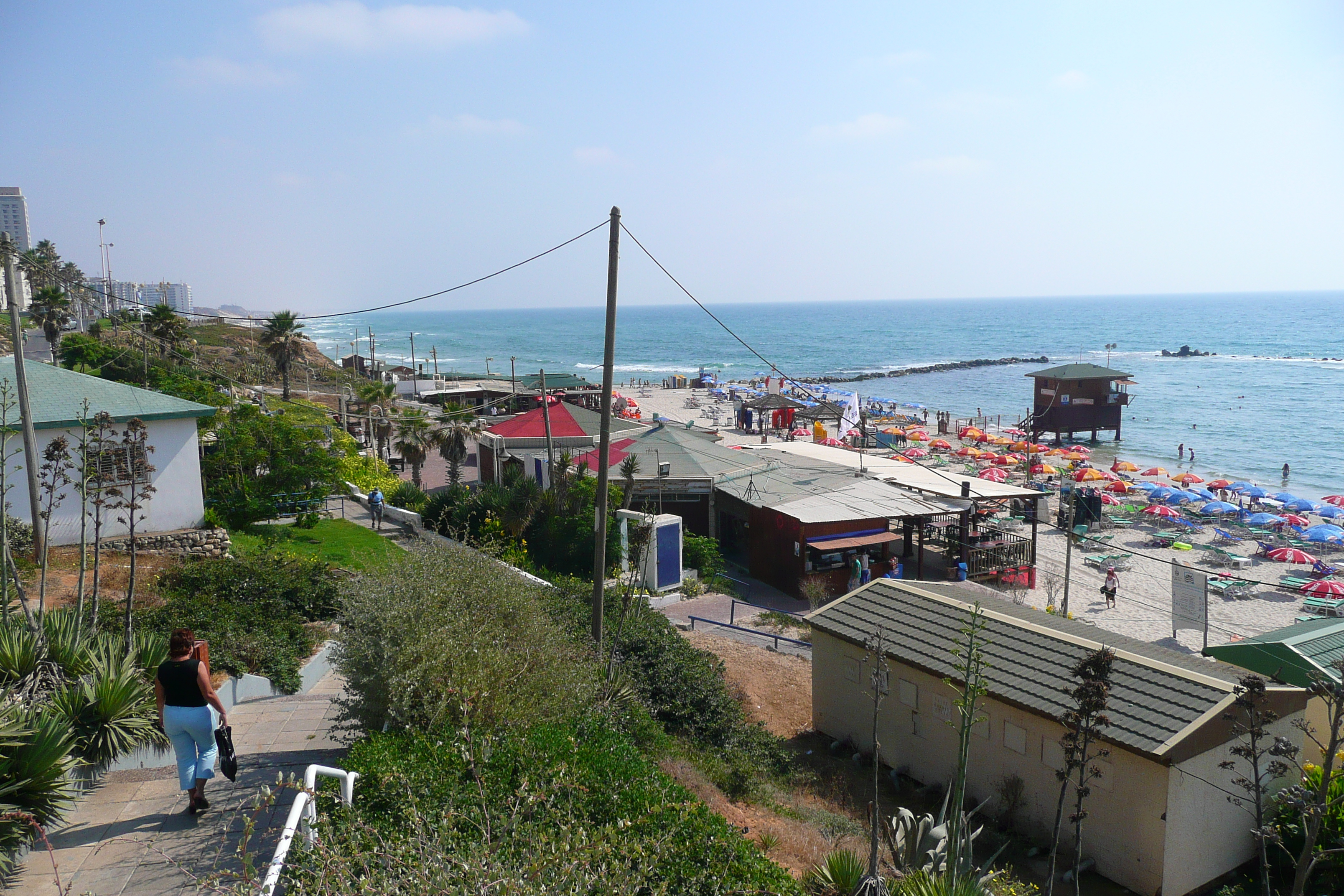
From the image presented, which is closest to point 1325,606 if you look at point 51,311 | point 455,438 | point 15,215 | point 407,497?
point 407,497

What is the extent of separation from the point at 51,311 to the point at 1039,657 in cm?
6182

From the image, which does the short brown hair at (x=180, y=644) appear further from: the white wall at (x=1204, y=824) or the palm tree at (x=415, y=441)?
the palm tree at (x=415, y=441)

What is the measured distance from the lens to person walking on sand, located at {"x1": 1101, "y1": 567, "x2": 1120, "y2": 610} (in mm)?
23344

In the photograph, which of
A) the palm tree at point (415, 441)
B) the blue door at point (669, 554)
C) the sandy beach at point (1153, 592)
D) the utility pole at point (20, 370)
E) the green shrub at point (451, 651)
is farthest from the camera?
the palm tree at point (415, 441)

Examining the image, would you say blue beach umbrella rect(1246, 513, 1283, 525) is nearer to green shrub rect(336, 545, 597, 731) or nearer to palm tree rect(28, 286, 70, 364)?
green shrub rect(336, 545, 597, 731)

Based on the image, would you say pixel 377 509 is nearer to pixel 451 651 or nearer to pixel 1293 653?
pixel 451 651

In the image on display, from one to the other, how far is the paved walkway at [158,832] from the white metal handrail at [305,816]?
163 mm

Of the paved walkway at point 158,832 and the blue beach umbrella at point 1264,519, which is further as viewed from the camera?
the blue beach umbrella at point 1264,519

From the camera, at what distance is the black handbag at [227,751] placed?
20.3 feet

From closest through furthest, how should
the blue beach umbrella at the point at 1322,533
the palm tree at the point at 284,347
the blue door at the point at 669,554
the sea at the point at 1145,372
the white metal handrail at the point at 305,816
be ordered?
the white metal handrail at the point at 305,816
the blue door at the point at 669,554
the blue beach umbrella at the point at 1322,533
the palm tree at the point at 284,347
the sea at the point at 1145,372

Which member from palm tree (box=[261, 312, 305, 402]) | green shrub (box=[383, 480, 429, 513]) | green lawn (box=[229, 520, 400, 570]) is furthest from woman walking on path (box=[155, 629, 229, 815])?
palm tree (box=[261, 312, 305, 402])

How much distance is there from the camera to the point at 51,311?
2085 inches

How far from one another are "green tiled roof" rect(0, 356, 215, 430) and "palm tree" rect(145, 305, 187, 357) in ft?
88.9

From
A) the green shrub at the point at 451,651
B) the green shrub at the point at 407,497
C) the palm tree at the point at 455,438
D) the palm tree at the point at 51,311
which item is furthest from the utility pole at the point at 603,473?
the palm tree at the point at 51,311
